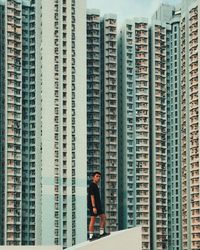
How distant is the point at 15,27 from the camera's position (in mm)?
30500

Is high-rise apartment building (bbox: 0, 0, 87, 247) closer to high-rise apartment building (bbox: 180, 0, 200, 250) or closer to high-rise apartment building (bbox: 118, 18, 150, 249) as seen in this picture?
high-rise apartment building (bbox: 118, 18, 150, 249)

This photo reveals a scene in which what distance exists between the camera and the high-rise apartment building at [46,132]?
28.5 meters

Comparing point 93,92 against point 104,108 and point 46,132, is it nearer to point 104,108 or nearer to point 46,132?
point 104,108

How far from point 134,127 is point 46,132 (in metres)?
5.31

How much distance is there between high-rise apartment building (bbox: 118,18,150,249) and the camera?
105 ft

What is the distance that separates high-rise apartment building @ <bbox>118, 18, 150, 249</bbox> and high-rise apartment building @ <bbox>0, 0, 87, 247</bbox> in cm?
413

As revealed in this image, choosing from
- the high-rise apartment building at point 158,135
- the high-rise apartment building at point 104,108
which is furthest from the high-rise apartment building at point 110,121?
the high-rise apartment building at point 158,135

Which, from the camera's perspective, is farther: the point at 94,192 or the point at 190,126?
the point at 190,126

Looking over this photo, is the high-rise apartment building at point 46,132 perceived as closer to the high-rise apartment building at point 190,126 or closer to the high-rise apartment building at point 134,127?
the high-rise apartment building at point 134,127

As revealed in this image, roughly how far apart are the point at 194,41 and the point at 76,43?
237 inches

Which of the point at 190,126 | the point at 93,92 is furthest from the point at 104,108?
the point at 190,126

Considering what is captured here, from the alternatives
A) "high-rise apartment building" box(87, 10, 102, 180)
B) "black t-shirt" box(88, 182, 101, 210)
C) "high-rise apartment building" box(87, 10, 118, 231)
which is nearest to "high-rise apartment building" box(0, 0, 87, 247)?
"high-rise apartment building" box(87, 10, 102, 180)

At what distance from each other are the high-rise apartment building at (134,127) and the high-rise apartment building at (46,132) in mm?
4129

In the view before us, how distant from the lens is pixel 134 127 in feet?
107
